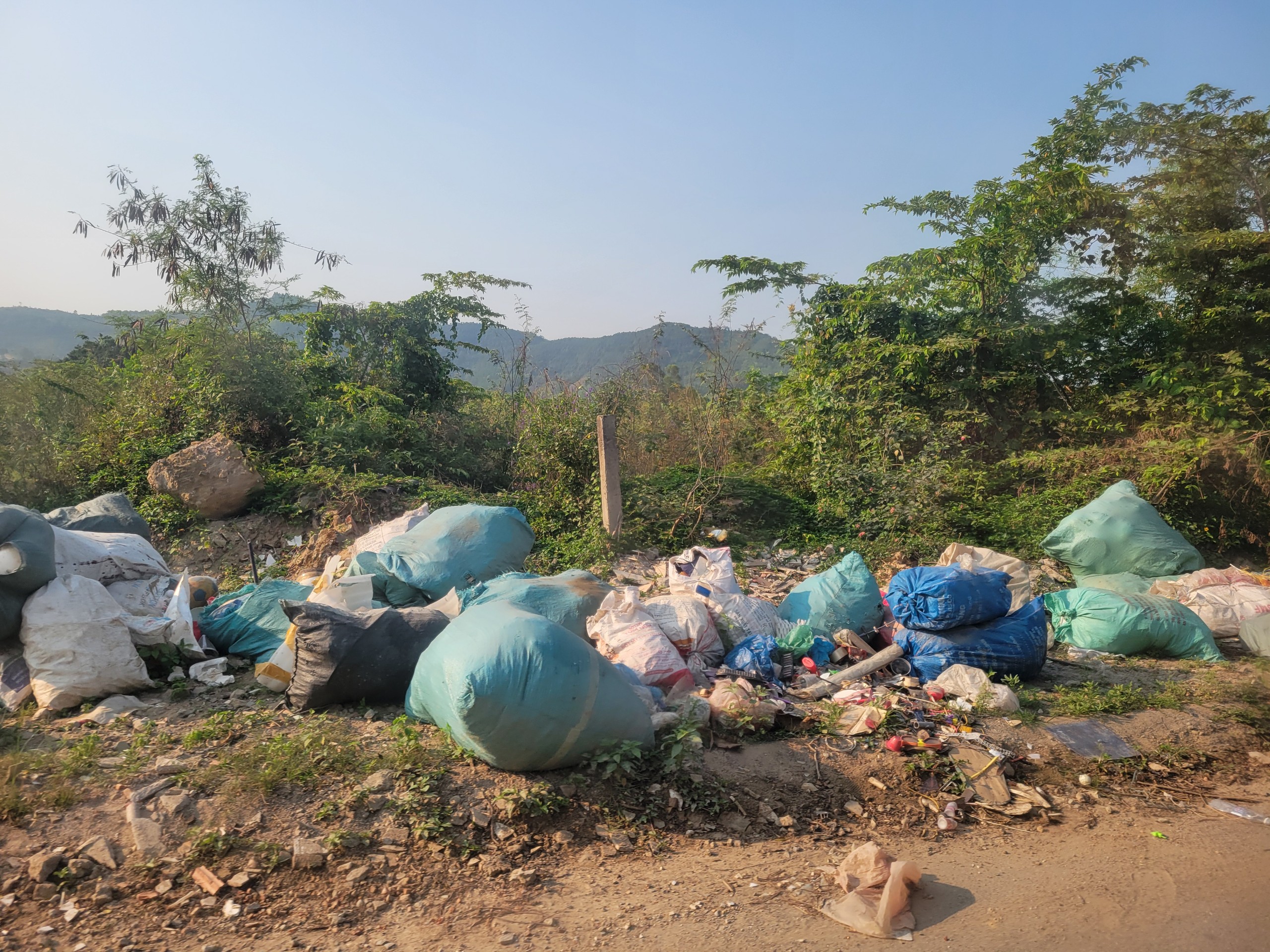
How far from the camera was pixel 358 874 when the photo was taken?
7.18 ft

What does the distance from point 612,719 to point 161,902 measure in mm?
1380

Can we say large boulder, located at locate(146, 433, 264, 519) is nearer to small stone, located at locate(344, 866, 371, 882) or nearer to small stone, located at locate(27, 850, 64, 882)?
small stone, located at locate(27, 850, 64, 882)

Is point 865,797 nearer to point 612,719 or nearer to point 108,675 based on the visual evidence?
point 612,719

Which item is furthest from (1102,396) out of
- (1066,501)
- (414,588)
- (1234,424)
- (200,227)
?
(200,227)

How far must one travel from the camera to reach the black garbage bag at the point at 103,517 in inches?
168

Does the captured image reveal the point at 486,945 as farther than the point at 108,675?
No

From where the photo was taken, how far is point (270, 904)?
2102mm

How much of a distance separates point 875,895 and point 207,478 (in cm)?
590

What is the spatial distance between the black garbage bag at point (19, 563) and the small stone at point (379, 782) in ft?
6.03

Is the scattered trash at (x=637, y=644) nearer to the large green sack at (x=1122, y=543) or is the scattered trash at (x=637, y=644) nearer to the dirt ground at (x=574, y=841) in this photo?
the dirt ground at (x=574, y=841)

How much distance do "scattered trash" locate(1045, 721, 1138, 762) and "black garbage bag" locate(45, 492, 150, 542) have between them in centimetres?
474

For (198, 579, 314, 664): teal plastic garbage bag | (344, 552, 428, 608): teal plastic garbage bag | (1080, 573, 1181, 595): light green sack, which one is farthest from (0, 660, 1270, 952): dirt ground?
(1080, 573, 1181, 595): light green sack

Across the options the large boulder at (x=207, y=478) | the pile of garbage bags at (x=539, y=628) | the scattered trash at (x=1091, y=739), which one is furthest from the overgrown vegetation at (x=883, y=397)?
the scattered trash at (x=1091, y=739)

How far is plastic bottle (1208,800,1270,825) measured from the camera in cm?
276
